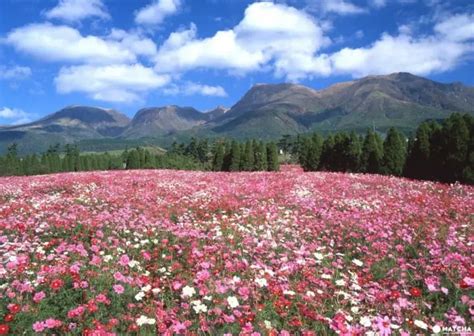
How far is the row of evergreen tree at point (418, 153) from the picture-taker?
2969 cm

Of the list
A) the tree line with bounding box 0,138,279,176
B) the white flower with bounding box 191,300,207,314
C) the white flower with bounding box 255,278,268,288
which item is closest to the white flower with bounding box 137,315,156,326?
the white flower with bounding box 191,300,207,314

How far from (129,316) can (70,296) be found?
1.13 metres

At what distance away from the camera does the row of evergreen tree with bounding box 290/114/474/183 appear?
2969 cm

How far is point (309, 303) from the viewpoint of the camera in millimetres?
5785

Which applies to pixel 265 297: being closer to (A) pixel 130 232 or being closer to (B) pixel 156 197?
(A) pixel 130 232

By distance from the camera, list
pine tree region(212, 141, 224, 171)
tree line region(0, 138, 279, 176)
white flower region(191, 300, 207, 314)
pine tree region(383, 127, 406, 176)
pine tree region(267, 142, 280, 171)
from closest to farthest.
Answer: white flower region(191, 300, 207, 314) < pine tree region(383, 127, 406, 176) < pine tree region(267, 142, 280, 171) < tree line region(0, 138, 279, 176) < pine tree region(212, 141, 224, 171)

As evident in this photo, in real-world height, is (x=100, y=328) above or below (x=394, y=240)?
above

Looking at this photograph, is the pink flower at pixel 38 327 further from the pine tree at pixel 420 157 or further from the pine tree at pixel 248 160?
the pine tree at pixel 248 160

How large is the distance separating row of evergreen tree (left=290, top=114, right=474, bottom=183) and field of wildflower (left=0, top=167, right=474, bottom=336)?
1823cm

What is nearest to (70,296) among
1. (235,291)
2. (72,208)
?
(235,291)

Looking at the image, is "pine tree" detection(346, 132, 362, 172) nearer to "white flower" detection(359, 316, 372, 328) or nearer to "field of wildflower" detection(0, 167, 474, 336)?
"field of wildflower" detection(0, 167, 474, 336)

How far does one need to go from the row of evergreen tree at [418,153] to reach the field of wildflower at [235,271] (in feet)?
59.8

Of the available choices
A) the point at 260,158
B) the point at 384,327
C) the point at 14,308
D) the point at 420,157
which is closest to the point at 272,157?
the point at 260,158

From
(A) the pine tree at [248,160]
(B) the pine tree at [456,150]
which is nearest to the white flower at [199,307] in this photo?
(B) the pine tree at [456,150]
